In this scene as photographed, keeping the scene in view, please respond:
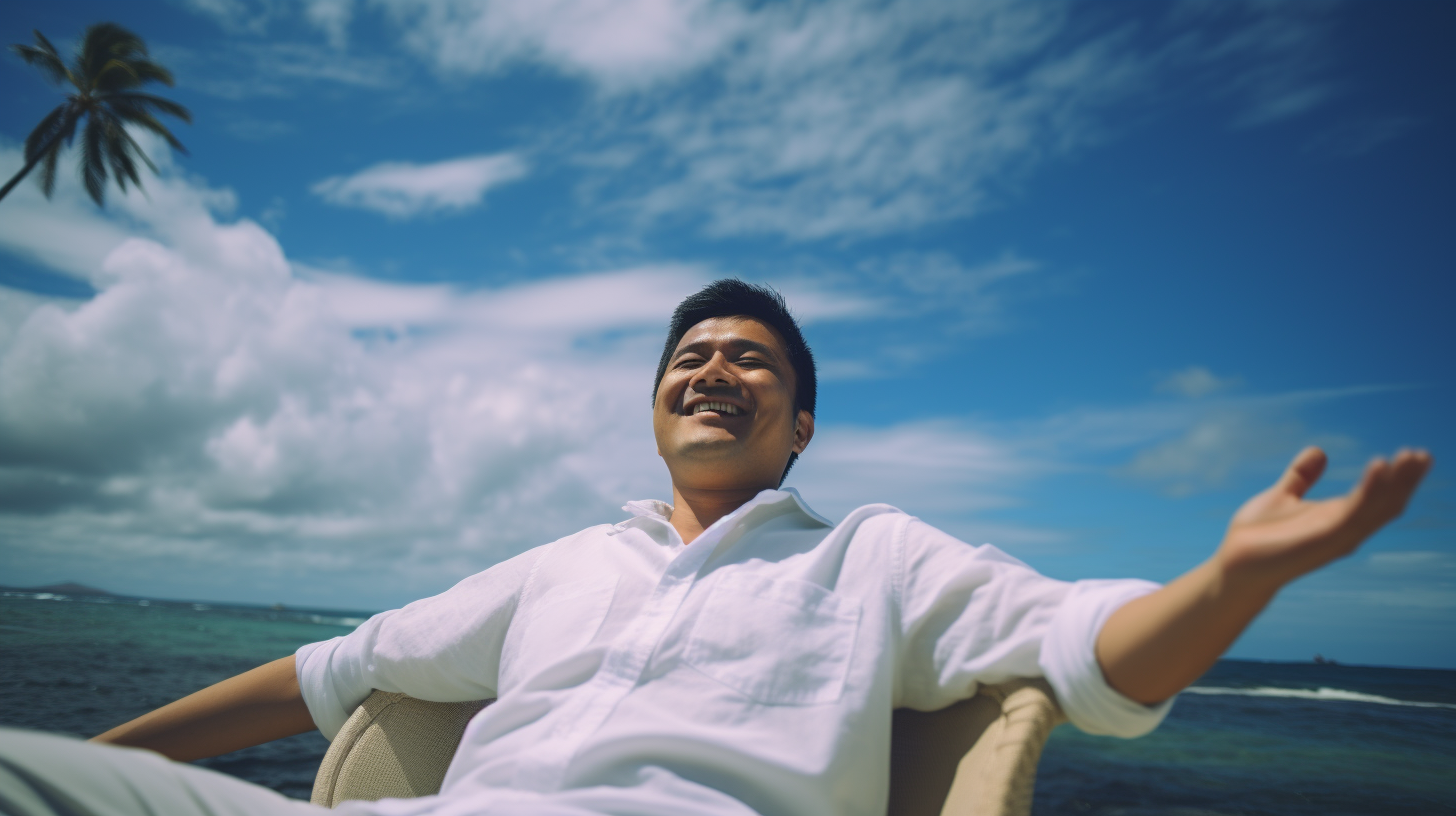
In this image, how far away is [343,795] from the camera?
1.85m

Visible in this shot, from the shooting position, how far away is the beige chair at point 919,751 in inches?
51.3

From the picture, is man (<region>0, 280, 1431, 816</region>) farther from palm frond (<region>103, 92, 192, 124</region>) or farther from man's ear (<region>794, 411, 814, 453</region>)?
palm frond (<region>103, 92, 192, 124</region>)

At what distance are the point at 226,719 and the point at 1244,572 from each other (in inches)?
92.8

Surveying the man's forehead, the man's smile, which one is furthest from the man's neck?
the man's forehead

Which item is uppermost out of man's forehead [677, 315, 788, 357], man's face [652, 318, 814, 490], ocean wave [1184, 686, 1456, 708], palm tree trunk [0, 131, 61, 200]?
palm tree trunk [0, 131, 61, 200]

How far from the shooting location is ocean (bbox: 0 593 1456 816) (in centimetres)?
776

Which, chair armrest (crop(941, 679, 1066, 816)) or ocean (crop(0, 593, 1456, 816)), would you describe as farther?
ocean (crop(0, 593, 1456, 816))

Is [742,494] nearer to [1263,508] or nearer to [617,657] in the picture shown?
[617,657]

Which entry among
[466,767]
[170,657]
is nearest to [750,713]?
[466,767]

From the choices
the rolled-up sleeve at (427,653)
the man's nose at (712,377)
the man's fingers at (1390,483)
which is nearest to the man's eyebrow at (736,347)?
the man's nose at (712,377)

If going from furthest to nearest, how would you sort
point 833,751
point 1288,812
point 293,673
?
point 1288,812
point 293,673
point 833,751

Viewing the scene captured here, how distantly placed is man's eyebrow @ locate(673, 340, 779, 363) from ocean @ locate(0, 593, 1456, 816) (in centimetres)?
567

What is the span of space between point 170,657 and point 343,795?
1845 cm

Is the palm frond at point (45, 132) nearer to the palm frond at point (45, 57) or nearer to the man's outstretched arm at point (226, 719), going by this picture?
the palm frond at point (45, 57)
